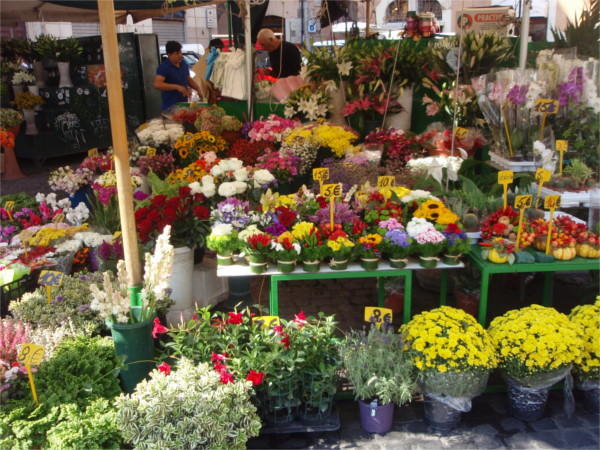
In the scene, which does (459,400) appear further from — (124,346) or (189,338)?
(124,346)

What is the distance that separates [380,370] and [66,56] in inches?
383

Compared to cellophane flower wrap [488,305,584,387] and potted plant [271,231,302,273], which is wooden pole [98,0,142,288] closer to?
potted plant [271,231,302,273]

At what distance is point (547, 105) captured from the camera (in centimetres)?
424

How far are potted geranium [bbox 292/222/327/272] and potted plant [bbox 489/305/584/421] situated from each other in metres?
1.05

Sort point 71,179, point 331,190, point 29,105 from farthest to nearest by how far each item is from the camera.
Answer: point 29,105
point 71,179
point 331,190

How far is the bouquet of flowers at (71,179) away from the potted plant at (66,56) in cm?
563

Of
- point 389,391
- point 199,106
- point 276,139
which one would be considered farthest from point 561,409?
point 199,106

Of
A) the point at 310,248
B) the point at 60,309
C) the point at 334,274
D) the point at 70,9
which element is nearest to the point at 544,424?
the point at 334,274

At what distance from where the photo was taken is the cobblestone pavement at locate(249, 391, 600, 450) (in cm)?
294

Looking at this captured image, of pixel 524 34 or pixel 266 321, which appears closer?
pixel 266 321

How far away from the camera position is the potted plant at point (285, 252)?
3240 mm

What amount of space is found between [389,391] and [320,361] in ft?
1.25

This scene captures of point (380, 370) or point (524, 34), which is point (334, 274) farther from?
point (524, 34)

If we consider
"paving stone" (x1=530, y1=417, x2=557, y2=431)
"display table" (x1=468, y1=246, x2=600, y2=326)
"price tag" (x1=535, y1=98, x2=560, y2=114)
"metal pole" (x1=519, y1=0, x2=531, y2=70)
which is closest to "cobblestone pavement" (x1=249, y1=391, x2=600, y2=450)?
"paving stone" (x1=530, y1=417, x2=557, y2=431)
